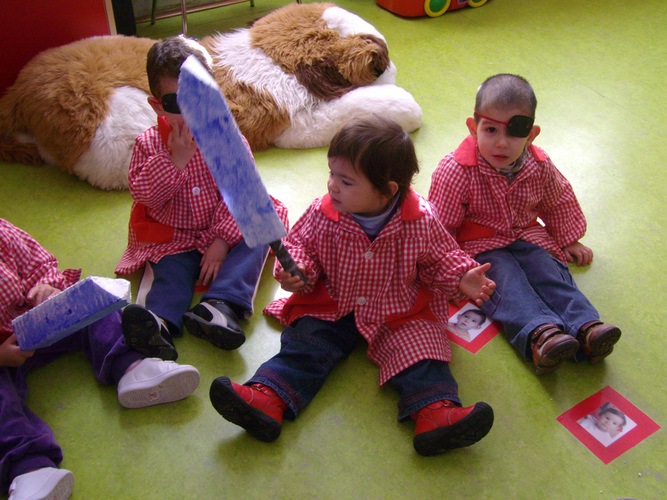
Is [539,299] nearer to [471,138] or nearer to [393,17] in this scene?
[471,138]

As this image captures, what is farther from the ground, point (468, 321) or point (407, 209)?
point (407, 209)

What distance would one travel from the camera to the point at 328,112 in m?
2.39

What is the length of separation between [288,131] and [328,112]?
0.19 meters

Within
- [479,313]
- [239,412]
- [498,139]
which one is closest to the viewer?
[239,412]

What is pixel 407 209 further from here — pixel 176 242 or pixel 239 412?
pixel 176 242

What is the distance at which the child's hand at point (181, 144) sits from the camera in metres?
1.53

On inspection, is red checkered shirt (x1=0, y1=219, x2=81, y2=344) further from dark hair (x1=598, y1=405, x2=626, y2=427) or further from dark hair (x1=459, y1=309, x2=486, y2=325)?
dark hair (x1=598, y1=405, x2=626, y2=427)

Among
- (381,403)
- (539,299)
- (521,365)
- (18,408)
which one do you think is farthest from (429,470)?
(18,408)

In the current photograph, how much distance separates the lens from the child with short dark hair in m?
1.27

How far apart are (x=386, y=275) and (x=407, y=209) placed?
18 centimetres

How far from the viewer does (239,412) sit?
128 cm

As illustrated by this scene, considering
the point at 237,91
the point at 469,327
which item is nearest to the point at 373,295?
the point at 469,327

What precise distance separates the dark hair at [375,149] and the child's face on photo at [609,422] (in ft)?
2.59

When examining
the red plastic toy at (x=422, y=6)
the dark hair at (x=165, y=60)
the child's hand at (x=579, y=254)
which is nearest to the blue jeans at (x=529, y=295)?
the child's hand at (x=579, y=254)
